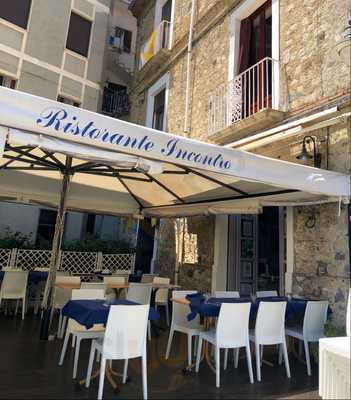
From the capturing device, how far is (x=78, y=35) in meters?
13.6

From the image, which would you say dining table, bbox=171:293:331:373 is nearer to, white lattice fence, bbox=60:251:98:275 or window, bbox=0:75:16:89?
white lattice fence, bbox=60:251:98:275

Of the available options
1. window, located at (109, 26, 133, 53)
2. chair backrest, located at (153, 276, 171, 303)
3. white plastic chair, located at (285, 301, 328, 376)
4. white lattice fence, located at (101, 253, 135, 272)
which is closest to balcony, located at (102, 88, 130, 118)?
window, located at (109, 26, 133, 53)

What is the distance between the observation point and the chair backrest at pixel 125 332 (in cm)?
368

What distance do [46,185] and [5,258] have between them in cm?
297

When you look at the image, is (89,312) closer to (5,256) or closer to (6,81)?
(5,256)

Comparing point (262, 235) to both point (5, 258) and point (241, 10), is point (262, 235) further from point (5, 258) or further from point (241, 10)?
point (5, 258)

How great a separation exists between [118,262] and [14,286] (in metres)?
4.17

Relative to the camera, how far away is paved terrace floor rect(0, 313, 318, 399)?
3713mm

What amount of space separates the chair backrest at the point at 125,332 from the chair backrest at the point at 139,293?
2580mm

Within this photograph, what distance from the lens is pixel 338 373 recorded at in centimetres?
266

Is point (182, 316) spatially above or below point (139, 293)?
below

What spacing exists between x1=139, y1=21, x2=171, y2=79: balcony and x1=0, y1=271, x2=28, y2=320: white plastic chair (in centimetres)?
819

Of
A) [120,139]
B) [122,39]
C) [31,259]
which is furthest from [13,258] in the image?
[122,39]

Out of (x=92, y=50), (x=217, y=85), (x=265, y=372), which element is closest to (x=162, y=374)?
(x=265, y=372)
